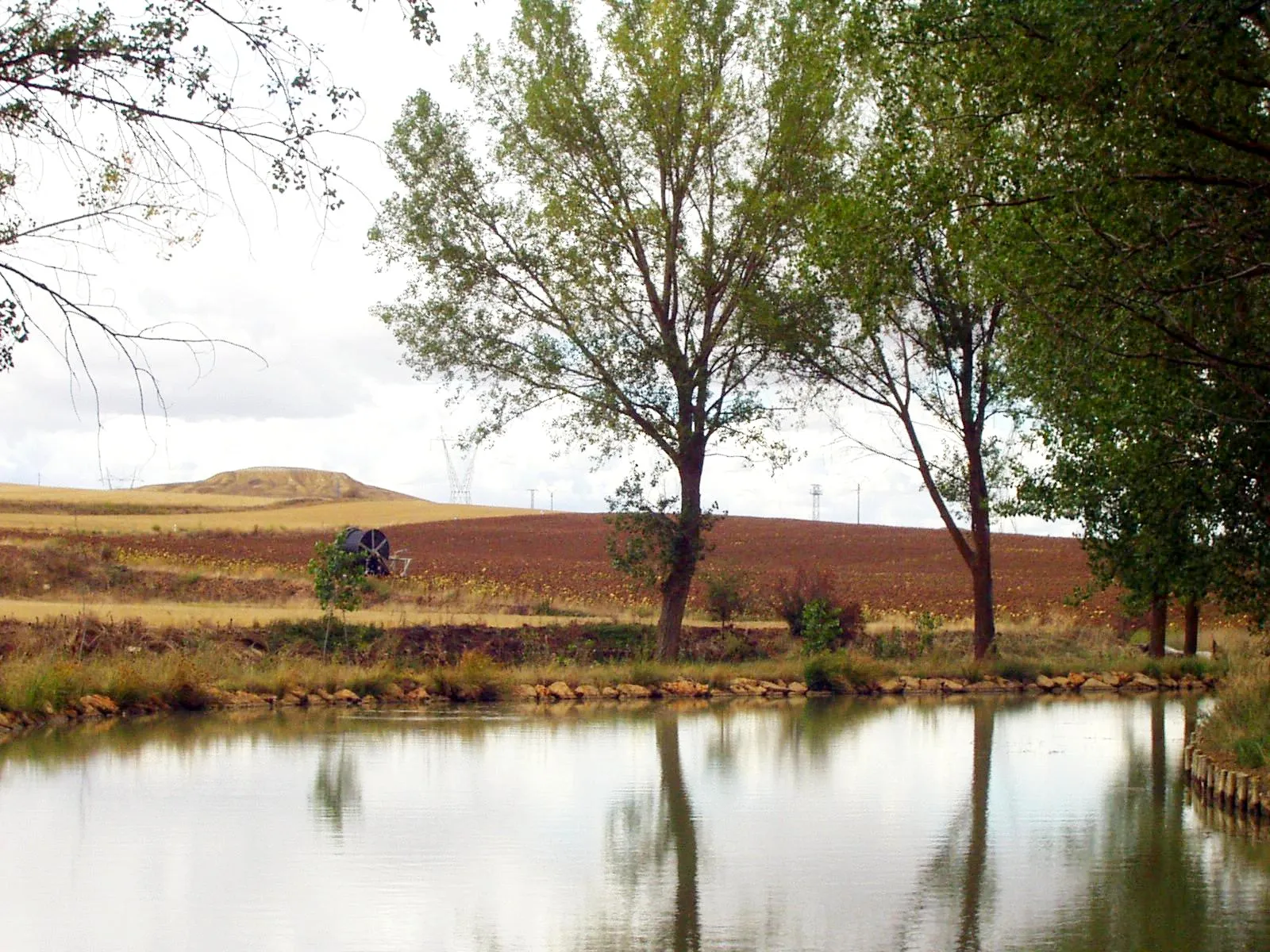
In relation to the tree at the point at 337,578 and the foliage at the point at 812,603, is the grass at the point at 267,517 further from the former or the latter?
the tree at the point at 337,578

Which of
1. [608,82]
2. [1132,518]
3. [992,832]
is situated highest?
[608,82]

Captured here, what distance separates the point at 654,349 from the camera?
27.9m

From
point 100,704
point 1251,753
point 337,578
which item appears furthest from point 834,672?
point 1251,753

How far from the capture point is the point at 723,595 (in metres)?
35.5

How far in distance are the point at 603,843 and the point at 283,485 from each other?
159 m

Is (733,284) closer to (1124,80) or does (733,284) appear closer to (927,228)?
(927,228)

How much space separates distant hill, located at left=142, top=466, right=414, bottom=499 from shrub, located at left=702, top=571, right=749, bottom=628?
11115cm

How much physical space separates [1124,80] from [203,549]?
49858mm

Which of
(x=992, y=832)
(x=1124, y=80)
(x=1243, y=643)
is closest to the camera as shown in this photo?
(x=1124, y=80)

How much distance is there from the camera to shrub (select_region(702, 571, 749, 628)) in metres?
35.4

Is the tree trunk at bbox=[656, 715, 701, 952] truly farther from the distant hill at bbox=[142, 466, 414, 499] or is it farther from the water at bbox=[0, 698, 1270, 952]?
the distant hill at bbox=[142, 466, 414, 499]

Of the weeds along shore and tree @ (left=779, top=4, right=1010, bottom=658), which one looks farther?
the weeds along shore

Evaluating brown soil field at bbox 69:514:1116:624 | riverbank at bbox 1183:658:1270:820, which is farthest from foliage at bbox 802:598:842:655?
riverbank at bbox 1183:658:1270:820

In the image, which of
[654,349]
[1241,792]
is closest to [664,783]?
[1241,792]
